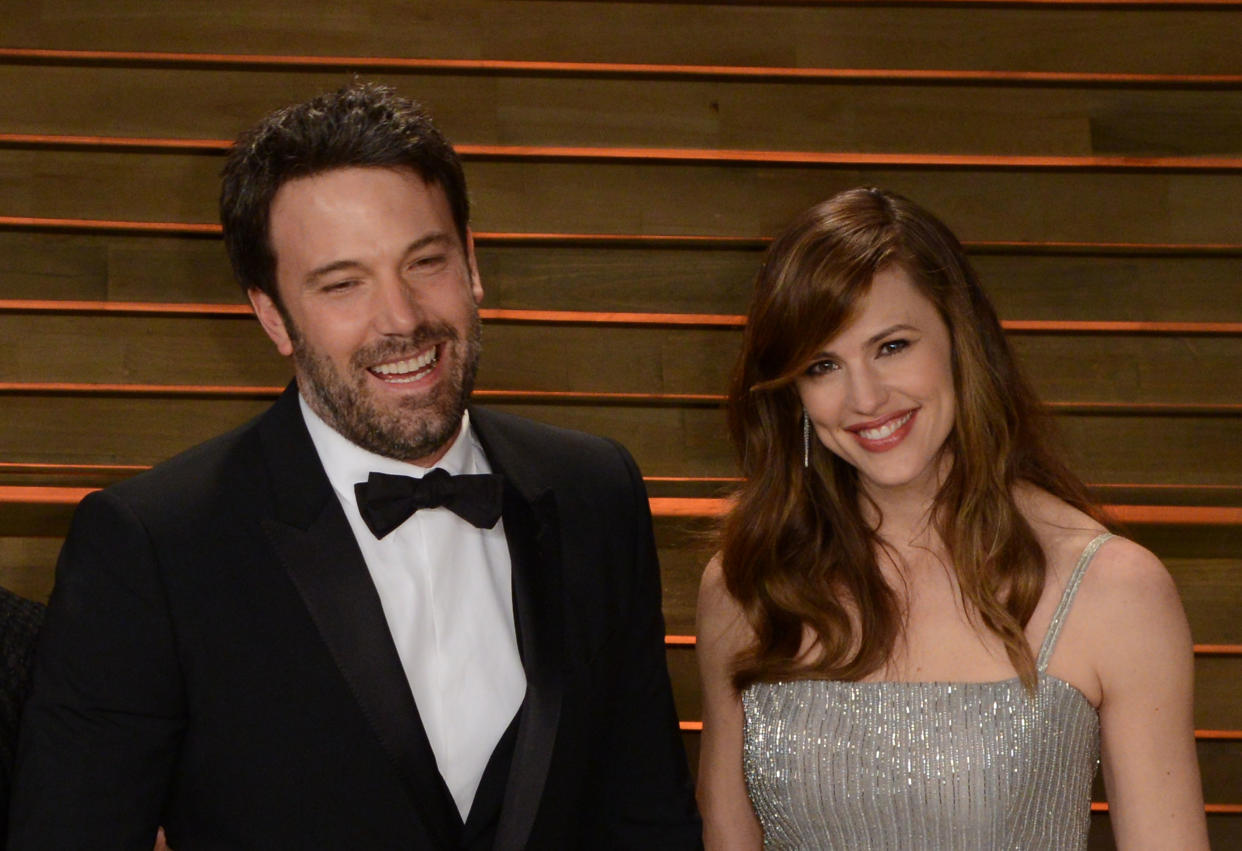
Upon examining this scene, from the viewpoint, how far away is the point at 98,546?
1.79 meters

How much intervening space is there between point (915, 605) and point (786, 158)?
1.49m

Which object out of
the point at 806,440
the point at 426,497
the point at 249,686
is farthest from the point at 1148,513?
the point at 249,686

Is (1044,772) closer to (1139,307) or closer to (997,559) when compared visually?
(997,559)

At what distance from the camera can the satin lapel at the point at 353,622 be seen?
1836mm

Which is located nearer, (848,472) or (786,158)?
(848,472)

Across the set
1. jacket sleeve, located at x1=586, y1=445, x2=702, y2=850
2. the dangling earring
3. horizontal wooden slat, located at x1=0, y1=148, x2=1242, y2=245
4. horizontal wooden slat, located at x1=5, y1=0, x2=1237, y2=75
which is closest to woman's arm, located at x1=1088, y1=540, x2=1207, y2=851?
the dangling earring

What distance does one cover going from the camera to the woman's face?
2.22m

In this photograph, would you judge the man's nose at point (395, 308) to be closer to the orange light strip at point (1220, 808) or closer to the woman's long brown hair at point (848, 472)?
the woman's long brown hair at point (848, 472)

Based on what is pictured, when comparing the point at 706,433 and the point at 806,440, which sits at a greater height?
the point at 806,440

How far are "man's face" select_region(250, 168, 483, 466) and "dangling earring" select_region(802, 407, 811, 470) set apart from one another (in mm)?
643

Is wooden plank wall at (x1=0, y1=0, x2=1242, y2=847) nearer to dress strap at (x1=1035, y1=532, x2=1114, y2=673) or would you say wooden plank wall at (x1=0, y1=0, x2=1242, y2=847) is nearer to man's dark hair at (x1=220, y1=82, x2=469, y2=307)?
dress strap at (x1=1035, y1=532, x2=1114, y2=673)

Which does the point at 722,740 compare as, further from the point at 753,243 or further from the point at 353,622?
the point at 753,243

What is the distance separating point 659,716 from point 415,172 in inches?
31.9

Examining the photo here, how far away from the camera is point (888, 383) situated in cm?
222
